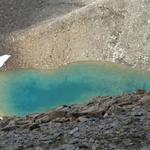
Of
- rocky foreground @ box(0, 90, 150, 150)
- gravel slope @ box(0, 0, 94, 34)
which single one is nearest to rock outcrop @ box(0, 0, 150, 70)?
gravel slope @ box(0, 0, 94, 34)

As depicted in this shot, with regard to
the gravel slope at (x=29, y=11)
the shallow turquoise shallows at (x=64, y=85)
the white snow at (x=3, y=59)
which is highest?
the gravel slope at (x=29, y=11)

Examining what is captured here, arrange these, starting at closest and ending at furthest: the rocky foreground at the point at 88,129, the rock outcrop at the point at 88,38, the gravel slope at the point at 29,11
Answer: the rocky foreground at the point at 88,129 → the rock outcrop at the point at 88,38 → the gravel slope at the point at 29,11

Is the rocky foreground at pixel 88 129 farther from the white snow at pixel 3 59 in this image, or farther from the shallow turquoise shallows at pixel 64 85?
the white snow at pixel 3 59

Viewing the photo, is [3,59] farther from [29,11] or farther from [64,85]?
[64,85]

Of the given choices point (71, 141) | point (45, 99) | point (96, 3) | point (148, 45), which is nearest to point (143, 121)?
point (71, 141)

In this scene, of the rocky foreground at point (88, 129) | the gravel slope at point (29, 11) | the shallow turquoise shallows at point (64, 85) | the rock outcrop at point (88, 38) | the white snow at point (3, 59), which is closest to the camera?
the rocky foreground at point (88, 129)

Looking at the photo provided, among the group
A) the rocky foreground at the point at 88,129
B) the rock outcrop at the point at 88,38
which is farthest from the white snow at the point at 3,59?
the rocky foreground at the point at 88,129

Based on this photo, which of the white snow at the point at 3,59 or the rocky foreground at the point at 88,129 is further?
the white snow at the point at 3,59
